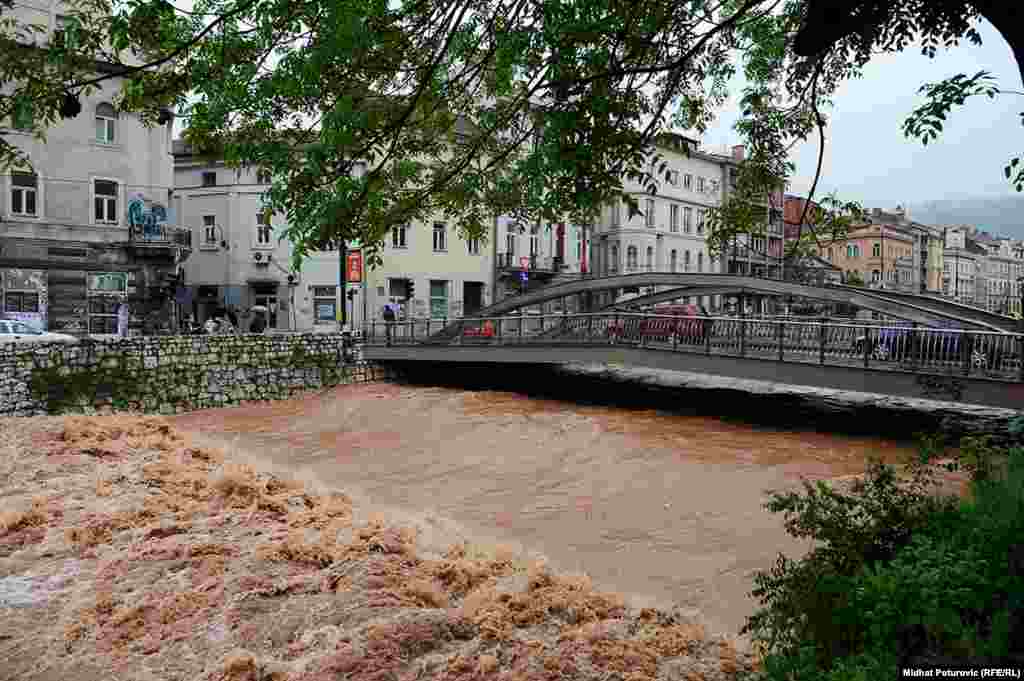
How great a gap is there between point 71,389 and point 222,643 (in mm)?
16729

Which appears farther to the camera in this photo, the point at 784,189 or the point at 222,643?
the point at 784,189

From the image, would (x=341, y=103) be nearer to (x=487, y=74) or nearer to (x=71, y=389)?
(x=487, y=74)

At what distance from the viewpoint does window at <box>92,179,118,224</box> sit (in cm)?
2744

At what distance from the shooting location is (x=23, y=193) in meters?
25.7

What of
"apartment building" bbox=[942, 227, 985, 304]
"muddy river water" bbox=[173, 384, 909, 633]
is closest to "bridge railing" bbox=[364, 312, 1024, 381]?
"muddy river water" bbox=[173, 384, 909, 633]

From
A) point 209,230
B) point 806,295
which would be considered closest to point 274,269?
point 209,230

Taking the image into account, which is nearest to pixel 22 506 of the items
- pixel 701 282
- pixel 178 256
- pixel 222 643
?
pixel 222 643

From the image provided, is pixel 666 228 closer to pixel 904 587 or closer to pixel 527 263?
pixel 527 263

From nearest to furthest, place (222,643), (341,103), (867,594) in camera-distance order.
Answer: (867,594), (341,103), (222,643)

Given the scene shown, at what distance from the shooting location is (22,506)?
11.1 metres

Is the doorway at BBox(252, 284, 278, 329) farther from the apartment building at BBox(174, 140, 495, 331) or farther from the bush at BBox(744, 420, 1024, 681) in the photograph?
the bush at BBox(744, 420, 1024, 681)

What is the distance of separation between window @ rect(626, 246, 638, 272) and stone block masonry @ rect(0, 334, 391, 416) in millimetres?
25700

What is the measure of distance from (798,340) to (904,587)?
1366 centimetres

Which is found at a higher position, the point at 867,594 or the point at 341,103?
the point at 341,103
